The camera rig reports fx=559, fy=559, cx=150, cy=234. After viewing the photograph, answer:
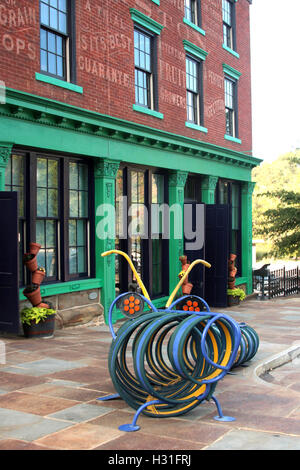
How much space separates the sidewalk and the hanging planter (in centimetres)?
147

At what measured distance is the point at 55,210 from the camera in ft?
41.3

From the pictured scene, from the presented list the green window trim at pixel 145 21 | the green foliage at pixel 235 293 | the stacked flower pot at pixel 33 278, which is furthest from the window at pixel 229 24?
the stacked flower pot at pixel 33 278

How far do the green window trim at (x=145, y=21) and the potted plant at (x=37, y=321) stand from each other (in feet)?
26.7

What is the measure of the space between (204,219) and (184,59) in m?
4.98

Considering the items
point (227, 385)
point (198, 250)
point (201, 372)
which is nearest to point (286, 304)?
point (198, 250)

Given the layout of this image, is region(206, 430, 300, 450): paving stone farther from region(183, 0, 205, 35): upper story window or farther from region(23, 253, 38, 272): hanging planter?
region(183, 0, 205, 35): upper story window

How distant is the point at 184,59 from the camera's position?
1725 centimetres

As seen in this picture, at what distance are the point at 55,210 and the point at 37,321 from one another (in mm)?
2740

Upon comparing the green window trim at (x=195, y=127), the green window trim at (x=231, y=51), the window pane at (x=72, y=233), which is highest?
the green window trim at (x=231, y=51)

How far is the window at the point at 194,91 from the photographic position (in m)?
17.8

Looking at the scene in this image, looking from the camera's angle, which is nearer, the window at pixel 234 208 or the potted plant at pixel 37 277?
the potted plant at pixel 37 277

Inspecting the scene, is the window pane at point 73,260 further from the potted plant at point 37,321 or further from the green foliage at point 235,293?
the green foliage at point 235,293

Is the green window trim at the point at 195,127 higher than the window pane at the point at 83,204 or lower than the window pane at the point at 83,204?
higher

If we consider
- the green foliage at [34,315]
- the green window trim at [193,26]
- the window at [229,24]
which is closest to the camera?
the green foliage at [34,315]
